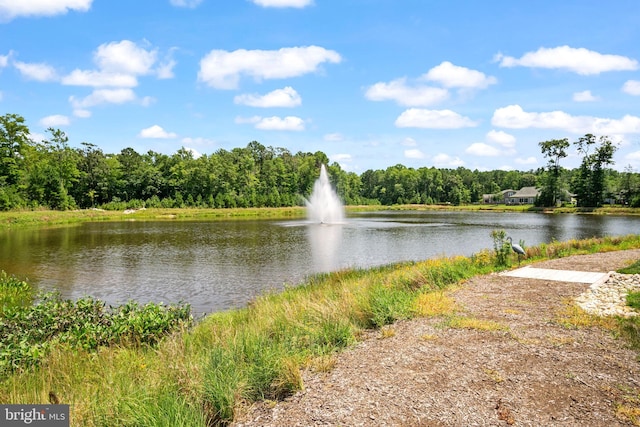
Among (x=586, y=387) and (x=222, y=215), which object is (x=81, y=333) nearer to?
(x=586, y=387)

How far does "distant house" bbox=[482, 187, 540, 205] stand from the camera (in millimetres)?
115750

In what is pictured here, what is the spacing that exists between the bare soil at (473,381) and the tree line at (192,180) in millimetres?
63627

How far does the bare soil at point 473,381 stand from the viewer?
15.4ft

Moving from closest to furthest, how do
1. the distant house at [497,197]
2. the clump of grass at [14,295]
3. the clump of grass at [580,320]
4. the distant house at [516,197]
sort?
the clump of grass at [580,320] → the clump of grass at [14,295] → the distant house at [516,197] → the distant house at [497,197]

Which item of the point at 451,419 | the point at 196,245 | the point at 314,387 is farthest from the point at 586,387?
the point at 196,245

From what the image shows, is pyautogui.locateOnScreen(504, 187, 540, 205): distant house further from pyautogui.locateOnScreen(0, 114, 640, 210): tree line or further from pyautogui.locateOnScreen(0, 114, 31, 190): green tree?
pyautogui.locateOnScreen(0, 114, 31, 190): green tree

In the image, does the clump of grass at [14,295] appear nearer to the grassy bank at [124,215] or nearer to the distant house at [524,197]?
the grassy bank at [124,215]

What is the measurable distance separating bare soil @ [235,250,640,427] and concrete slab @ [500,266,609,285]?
17.5 ft

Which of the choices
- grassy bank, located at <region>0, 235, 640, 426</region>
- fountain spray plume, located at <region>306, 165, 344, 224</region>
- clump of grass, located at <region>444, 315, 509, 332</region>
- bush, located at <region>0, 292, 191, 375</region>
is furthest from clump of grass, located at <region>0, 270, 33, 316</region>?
fountain spray plume, located at <region>306, 165, 344, 224</region>

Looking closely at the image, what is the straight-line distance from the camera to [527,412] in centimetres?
475

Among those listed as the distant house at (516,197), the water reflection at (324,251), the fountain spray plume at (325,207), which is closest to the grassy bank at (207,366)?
the water reflection at (324,251)

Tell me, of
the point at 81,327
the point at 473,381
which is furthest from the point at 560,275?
the point at 81,327

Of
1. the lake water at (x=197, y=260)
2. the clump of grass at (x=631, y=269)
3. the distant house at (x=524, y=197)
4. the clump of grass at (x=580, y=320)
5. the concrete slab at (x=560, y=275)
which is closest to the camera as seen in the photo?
the clump of grass at (x=580, y=320)

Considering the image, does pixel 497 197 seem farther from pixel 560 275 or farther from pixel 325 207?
pixel 560 275
